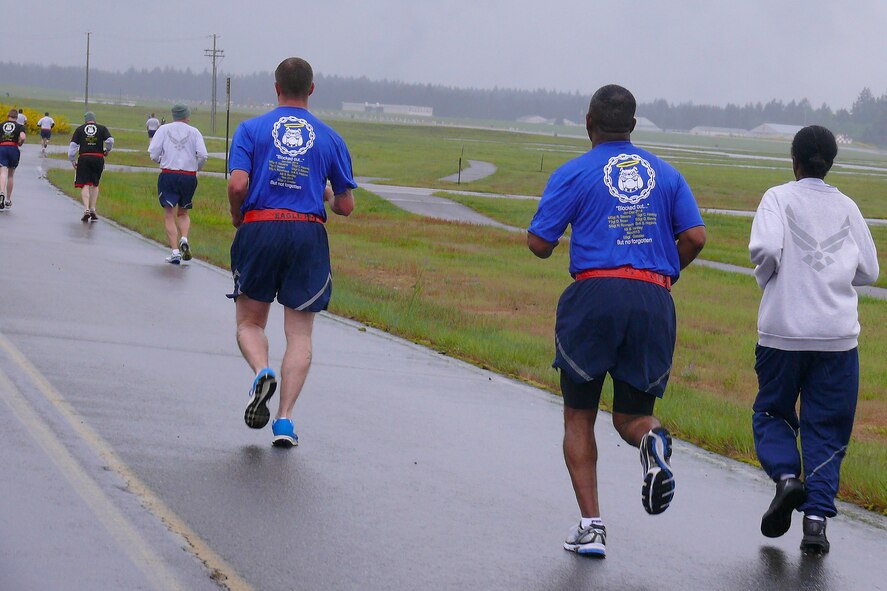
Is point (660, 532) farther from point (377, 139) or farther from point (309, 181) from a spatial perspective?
point (377, 139)

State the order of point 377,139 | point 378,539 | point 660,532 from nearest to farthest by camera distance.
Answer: point 378,539 → point 660,532 → point 377,139

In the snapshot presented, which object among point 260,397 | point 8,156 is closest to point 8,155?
point 8,156

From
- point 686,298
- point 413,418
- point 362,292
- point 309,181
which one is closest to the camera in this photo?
point 309,181

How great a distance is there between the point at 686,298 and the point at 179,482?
1340 centimetres

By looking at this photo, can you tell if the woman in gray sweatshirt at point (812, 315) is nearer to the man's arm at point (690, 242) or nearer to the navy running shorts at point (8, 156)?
the man's arm at point (690, 242)

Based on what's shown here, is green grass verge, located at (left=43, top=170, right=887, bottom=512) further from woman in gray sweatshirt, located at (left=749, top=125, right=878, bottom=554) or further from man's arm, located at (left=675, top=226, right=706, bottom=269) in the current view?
man's arm, located at (left=675, top=226, right=706, bottom=269)

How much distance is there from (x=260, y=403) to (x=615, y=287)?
89.9 inches

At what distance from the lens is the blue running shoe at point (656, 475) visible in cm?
538

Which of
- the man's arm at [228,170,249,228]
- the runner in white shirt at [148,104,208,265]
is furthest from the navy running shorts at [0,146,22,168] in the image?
the man's arm at [228,170,249,228]

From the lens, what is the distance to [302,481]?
6312mm

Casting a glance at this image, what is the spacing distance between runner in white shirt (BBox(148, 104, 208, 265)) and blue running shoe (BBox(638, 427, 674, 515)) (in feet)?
37.6

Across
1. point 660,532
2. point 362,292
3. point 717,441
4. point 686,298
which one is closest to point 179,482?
point 660,532

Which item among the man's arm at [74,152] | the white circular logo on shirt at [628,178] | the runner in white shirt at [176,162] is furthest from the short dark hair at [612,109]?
the man's arm at [74,152]

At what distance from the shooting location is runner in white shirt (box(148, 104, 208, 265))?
52.9ft
